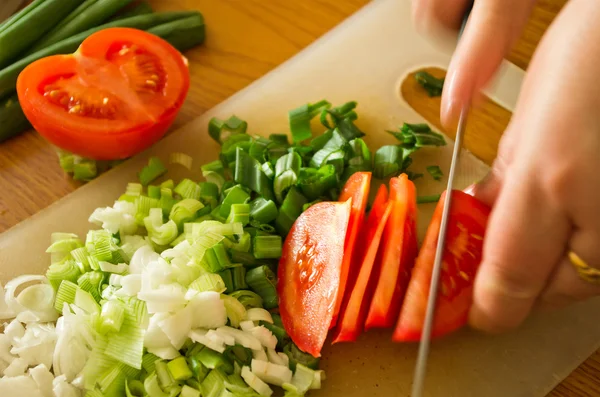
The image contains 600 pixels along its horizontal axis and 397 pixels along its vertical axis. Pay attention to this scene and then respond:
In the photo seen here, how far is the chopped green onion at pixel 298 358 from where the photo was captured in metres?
1.37

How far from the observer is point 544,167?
3.33 feet

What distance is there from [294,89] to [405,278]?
2.35 ft

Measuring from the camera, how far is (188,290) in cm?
137

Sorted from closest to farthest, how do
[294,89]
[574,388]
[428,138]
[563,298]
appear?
[563,298] < [574,388] < [428,138] < [294,89]

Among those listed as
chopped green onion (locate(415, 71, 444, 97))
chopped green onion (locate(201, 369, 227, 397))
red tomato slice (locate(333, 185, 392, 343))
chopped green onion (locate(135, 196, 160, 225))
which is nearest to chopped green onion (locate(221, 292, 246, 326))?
chopped green onion (locate(201, 369, 227, 397))

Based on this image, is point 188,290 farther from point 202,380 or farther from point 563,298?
point 563,298

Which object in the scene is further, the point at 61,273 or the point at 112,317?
the point at 61,273

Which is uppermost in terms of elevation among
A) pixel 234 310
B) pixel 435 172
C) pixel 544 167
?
pixel 544 167

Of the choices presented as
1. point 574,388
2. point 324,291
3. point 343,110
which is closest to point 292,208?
point 324,291

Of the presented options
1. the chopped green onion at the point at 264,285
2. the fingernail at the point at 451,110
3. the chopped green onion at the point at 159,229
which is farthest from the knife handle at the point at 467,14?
the chopped green onion at the point at 159,229

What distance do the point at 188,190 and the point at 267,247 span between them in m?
0.29

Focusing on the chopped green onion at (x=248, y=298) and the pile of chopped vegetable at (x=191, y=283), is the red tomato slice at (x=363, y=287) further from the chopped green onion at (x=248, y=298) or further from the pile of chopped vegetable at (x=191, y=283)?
the chopped green onion at (x=248, y=298)

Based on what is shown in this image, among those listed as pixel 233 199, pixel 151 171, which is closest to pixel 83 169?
pixel 151 171

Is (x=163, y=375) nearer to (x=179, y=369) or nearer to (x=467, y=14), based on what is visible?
(x=179, y=369)
